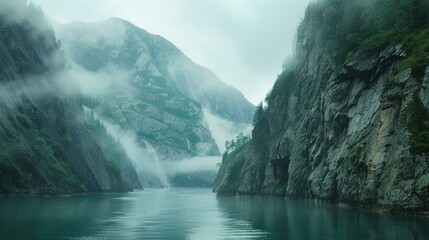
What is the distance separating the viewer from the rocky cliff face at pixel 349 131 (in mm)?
55594

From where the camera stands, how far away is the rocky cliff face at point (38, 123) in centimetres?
11194

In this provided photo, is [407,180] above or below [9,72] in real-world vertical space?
below

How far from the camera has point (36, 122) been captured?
136 meters

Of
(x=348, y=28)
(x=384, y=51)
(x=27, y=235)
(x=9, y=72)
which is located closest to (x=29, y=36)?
(x=9, y=72)

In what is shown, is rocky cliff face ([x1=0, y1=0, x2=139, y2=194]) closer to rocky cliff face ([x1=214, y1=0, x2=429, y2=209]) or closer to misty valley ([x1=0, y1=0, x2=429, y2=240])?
misty valley ([x1=0, y1=0, x2=429, y2=240])

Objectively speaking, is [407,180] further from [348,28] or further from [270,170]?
[270,170]

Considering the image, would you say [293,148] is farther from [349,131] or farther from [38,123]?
[38,123]

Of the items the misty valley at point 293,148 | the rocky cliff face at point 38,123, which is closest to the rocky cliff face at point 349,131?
the misty valley at point 293,148

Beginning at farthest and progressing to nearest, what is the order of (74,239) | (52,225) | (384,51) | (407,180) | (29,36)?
(29,36) < (384,51) < (407,180) < (52,225) < (74,239)

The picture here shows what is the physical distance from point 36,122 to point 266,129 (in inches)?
3098

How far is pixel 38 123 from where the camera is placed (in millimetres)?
137125

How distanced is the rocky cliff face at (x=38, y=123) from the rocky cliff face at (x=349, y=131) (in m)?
59.2

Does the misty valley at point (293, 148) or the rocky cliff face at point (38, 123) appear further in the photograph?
the rocky cliff face at point (38, 123)

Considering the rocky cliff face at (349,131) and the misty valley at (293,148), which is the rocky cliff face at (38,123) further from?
the rocky cliff face at (349,131)
